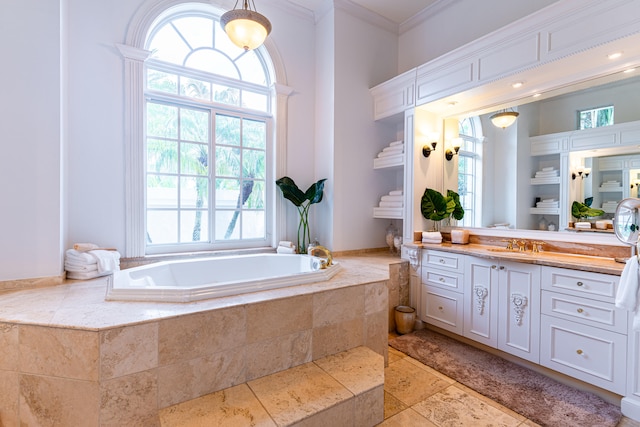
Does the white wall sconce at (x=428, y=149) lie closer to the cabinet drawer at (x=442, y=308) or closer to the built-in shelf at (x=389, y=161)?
the built-in shelf at (x=389, y=161)

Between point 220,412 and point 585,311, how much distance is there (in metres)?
2.20

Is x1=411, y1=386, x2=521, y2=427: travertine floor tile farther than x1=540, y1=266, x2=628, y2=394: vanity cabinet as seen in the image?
No

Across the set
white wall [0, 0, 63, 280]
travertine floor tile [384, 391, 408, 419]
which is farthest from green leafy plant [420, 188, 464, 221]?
white wall [0, 0, 63, 280]

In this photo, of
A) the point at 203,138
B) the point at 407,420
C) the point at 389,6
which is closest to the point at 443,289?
the point at 407,420

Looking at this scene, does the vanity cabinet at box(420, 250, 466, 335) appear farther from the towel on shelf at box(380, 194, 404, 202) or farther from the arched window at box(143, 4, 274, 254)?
the arched window at box(143, 4, 274, 254)

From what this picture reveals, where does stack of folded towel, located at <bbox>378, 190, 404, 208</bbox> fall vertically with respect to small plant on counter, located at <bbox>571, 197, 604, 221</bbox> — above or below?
above

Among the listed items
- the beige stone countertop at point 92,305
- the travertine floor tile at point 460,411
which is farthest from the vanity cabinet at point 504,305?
the beige stone countertop at point 92,305

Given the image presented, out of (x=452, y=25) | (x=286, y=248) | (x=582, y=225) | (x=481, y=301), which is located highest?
(x=452, y=25)

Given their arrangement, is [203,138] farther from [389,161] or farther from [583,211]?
[583,211]

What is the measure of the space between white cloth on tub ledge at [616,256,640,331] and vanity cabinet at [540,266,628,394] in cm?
21

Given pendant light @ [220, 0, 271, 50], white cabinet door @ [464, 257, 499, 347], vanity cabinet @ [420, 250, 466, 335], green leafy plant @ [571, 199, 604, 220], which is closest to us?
pendant light @ [220, 0, 271, 50]

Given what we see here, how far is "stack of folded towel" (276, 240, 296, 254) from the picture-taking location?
308cm

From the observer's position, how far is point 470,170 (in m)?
3.03

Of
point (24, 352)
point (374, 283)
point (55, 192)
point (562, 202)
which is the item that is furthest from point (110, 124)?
point (562, 202)
